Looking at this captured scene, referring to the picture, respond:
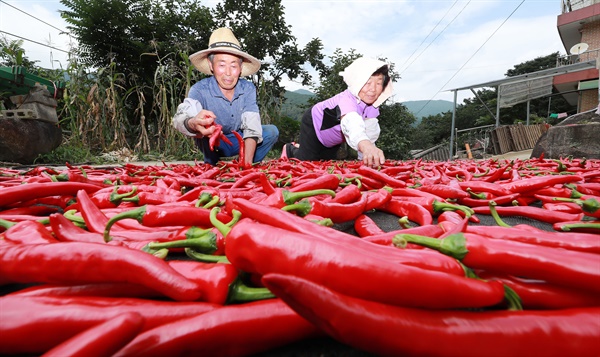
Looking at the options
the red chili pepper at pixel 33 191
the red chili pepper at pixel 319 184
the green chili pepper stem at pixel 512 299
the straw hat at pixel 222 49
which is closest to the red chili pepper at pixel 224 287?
the green chili pepper stem at pixel 512 299

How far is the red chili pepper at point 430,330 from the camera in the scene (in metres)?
0.59

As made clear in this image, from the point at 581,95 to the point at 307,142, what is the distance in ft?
82.7

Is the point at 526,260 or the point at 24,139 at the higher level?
the point at 24,139

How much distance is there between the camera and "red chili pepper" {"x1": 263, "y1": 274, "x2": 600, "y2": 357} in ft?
1.95

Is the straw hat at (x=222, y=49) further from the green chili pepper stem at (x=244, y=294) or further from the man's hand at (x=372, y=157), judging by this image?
the green chili pepper stem at (x=244, y=294)

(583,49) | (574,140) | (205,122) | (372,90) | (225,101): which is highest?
(583,49)

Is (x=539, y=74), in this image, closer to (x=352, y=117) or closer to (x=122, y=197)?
(x=352, y=117)

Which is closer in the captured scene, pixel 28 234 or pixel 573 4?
pixel 28 234

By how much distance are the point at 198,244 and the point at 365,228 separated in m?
0.80

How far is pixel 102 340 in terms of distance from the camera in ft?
1.89

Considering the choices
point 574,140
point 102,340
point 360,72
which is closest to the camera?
point 102,340

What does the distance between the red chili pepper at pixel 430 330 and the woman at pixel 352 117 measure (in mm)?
3438

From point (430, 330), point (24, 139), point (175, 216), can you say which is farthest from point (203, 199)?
point (24, 139)

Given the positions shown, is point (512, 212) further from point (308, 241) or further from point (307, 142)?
point (307, 142)
